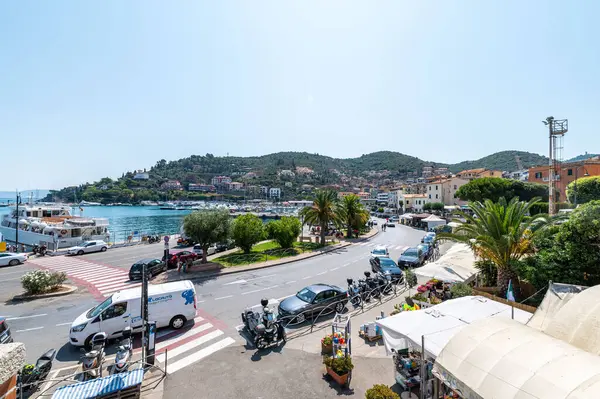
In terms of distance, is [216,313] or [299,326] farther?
[216,313]

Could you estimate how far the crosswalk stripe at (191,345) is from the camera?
372 inches

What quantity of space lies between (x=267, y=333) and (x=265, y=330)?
0.13 m

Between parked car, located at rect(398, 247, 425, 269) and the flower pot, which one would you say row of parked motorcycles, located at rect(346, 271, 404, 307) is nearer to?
the flower pot

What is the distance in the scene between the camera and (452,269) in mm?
12977

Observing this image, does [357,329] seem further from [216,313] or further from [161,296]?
[161,296]

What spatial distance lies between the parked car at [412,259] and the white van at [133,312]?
1700cm

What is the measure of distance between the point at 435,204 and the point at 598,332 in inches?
2783

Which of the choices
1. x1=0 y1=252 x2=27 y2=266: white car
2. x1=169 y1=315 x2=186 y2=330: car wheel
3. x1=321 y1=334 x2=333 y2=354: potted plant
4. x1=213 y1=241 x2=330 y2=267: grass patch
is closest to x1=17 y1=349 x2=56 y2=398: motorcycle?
x1=169 y1=315 x2=186 y2=330: car wheel

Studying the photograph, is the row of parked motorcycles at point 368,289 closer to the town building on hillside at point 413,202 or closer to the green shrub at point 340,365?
the green shrub at point 340,365

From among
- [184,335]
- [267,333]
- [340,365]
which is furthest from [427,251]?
[184,335]

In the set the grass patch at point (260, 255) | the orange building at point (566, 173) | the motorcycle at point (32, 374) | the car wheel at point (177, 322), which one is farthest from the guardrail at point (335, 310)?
the orange building at point (566, 173)

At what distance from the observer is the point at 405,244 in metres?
35.3

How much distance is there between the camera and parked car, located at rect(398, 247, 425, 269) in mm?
22734

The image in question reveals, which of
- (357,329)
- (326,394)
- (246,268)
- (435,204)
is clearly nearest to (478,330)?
(326,394)
